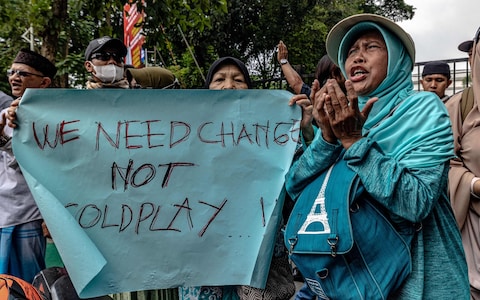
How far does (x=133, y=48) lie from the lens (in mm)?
8328

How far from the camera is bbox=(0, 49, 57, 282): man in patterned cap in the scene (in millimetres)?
2748

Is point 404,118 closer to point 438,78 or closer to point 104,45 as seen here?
point 104,45

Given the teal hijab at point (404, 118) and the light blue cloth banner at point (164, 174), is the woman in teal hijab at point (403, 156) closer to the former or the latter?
the teal hijab at point (404, 118)

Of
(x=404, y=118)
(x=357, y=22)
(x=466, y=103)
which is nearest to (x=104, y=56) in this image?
(x=357, y=22)

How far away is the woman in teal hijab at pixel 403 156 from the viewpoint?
1.45 m

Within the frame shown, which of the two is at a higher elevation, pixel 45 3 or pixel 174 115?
pixel 45 3

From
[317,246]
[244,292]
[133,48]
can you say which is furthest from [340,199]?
[133,48]

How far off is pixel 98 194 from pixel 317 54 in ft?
47.7

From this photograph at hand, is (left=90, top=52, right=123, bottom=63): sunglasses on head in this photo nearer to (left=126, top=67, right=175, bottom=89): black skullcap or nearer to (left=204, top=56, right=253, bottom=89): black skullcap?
(left=126, top=67, right=175, bottom=89): black skullcap

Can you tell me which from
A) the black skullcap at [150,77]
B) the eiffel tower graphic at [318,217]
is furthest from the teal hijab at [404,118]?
the black skullcap at [150,77]

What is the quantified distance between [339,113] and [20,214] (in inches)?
82.4

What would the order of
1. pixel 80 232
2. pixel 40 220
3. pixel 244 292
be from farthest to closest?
pixel 40 220, pixel 244 292, pixel 80 232

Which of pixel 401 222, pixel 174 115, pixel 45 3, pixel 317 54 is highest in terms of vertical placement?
pixel 317 54

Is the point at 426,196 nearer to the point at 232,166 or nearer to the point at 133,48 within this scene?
the point at 232,166
